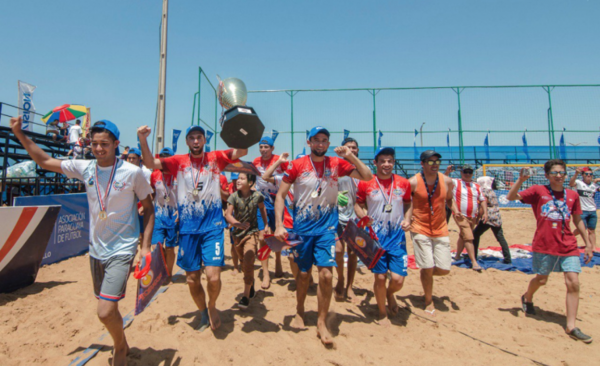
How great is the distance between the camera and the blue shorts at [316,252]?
12.1ft

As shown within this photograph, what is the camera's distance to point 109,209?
9.71ft

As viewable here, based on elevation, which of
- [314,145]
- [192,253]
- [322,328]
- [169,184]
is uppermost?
[314,145]

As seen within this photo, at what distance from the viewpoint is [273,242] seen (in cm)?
366

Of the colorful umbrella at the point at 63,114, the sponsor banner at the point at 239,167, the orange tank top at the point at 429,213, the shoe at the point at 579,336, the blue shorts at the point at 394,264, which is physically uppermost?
the colorful umbrella at the point at 63,114

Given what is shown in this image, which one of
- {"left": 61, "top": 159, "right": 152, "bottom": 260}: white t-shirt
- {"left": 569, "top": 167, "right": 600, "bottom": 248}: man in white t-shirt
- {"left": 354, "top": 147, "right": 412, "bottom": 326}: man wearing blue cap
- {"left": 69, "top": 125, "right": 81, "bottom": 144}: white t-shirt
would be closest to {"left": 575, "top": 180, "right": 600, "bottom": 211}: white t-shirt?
{"left": 569, "top": 167, "right": 600, "bottom": 248}: man in white t-shirt

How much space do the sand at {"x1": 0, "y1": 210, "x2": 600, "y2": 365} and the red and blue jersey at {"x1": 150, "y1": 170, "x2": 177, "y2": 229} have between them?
3.29 feet

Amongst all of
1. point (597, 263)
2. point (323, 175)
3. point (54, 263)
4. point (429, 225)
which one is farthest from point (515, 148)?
point (54, 263)

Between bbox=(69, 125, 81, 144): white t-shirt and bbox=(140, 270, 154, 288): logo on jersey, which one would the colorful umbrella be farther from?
bbox=(140, 270, 154, 288): logo on jersey

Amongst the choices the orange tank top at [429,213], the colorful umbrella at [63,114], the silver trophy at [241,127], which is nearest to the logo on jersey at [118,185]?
the silver trophy at [241,127]

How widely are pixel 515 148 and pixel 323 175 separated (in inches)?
834

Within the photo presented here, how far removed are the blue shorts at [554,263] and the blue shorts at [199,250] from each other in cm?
386

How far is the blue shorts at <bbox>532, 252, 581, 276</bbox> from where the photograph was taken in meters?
4.00

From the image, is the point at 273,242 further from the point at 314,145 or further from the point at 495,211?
the point at 495,211

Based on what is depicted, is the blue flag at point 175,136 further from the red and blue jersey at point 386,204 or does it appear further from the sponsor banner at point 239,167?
the red and blue jersey at point 386,204
